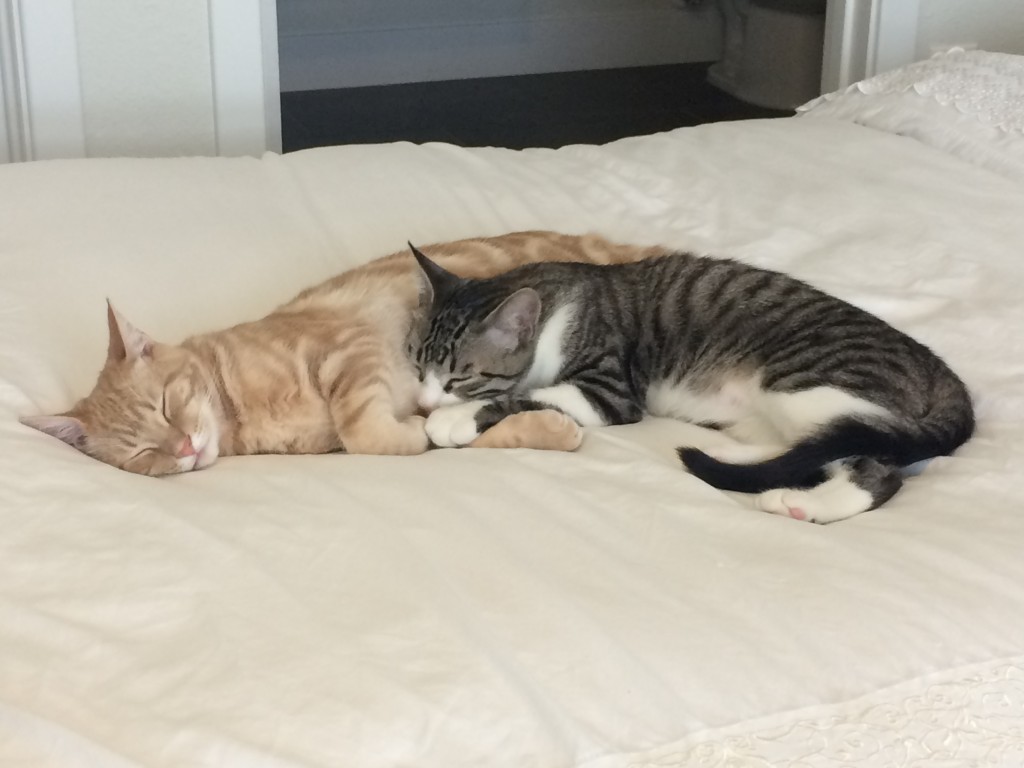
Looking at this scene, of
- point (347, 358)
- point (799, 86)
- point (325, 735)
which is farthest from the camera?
point (799, 86)

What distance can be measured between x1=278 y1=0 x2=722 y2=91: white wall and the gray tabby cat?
3.58 metres

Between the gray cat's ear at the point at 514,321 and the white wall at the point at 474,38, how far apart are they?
370cm

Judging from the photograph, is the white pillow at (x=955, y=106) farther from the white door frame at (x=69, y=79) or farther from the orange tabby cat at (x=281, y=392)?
the white door frame at (x=69, y=79)

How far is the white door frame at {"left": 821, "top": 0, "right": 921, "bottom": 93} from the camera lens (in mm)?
3211

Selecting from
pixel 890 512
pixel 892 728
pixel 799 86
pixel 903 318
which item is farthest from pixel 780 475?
pixel 799 86

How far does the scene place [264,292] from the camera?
5.82 ft

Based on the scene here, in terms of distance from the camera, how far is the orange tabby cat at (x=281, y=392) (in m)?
1.37

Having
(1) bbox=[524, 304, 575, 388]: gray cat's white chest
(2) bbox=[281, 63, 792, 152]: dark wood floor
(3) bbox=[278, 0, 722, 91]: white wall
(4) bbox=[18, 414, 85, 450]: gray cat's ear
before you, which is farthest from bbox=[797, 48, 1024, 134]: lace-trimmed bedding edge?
(3) bbox=[278, 0, 722, 91]: white wall

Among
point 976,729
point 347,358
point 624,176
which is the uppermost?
point 624,176

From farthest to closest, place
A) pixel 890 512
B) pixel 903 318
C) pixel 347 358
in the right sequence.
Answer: pixel 903 318
pixel 347 358
pixel 890 512

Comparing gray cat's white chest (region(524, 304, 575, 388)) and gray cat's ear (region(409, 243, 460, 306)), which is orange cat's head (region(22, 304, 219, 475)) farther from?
gray cat's white chest (region(524, 304, 575, 388))

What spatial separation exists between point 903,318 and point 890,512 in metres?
0.55

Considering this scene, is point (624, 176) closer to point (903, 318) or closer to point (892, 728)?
point (903, 318)

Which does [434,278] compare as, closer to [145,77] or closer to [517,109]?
[145,77]
